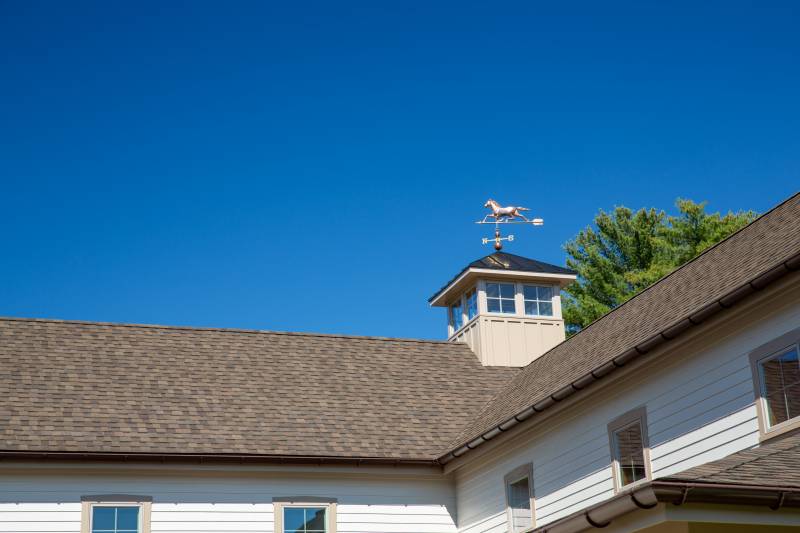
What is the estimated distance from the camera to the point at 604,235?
4559 cm

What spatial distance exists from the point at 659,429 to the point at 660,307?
3.00 meters

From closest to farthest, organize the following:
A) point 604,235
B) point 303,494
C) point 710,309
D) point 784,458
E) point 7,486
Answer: point 784,458
point 710,309
point 7,486
point 303,494
point 604,235

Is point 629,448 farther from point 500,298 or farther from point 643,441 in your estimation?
point 500,298

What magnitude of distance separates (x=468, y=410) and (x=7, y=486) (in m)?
9.41

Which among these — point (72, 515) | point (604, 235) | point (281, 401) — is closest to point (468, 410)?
point (281, 401)

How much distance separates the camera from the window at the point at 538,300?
2927cm

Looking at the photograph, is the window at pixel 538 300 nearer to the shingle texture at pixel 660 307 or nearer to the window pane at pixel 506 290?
the window pane at pixel 506 290

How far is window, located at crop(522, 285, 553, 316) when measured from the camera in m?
29.3

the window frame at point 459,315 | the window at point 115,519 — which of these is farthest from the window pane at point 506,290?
the window at point 115,519

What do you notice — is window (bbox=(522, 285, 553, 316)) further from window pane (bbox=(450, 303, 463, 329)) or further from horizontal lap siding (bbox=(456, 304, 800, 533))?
horizontal lap siding (bbox=(456, 304, 800, 533))

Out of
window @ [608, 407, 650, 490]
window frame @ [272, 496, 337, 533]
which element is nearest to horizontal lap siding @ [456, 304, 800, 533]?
window @ [608, 407, 650, 490]

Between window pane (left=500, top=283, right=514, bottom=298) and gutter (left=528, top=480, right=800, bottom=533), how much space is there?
58.5 ft

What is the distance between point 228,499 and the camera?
21.5 meters

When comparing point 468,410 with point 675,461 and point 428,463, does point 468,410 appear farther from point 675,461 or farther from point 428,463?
point 675,461
